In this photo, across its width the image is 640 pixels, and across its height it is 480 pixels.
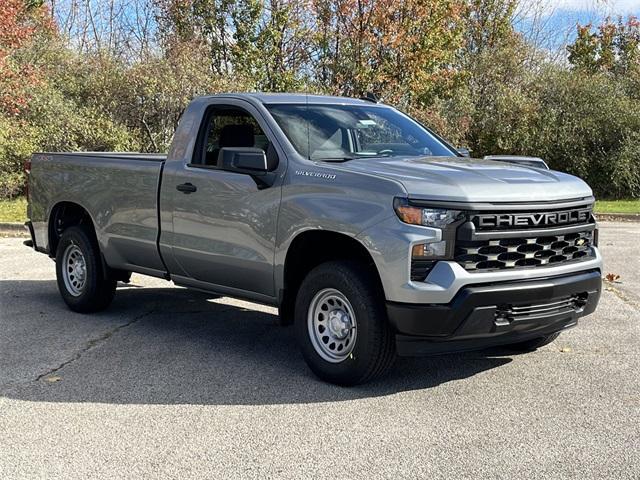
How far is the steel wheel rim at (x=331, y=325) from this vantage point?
5457 millimetres

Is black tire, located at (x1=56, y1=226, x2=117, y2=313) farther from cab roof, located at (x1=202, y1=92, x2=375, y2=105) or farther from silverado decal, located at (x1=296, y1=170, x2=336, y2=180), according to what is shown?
silverado decal, located at (x1=296, y1=170, x2=336, y2=180)

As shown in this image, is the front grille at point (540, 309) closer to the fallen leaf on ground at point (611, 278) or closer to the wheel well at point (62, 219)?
the fallen leaf on ground at point (611, 278)

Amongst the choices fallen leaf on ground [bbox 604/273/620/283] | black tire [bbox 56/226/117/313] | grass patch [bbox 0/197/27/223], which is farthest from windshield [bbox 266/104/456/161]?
grass patch [bbox 0/197/27/223]

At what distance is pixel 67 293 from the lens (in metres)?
8.02

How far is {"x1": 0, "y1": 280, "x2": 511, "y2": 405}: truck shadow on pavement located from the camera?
539cm

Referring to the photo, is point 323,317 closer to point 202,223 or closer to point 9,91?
point 202,223

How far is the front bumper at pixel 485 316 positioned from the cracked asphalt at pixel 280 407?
1.28ft

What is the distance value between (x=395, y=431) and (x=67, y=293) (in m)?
4.48

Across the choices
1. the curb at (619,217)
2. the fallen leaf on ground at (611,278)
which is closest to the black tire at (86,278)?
the fallen leaf on ground at (611,278)

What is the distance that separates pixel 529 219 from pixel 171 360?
287 cm

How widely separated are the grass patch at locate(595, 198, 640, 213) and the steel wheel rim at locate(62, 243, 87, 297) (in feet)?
47.1

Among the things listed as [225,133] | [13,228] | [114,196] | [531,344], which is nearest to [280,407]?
[531,344]

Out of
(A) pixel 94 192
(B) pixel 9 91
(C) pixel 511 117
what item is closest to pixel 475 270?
(A) pixel 94 192

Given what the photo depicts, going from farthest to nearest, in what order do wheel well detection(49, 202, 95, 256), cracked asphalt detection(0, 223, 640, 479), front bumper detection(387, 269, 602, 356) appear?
wheel well detection(49, 202, 95, 256)
front bumper detection(387, 269, 602, 356)
cracked asphalt detection(0, 223, 640, 479)
